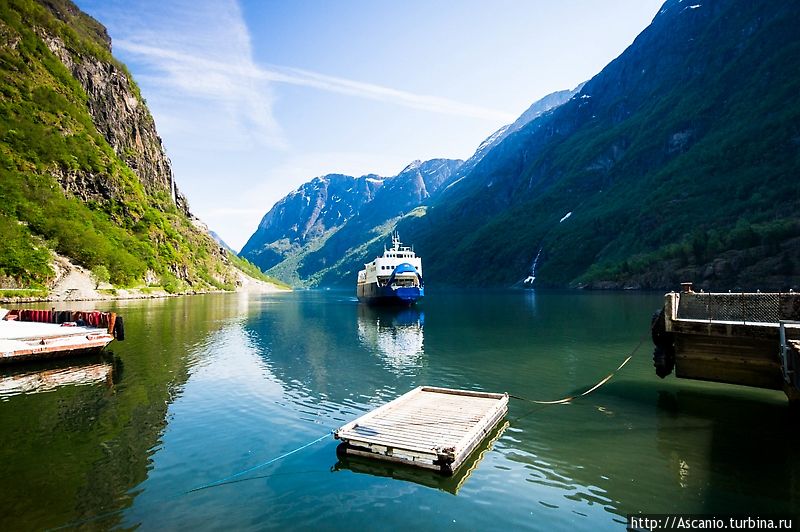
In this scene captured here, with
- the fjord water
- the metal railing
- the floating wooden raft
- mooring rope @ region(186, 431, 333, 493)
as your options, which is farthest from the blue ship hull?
mooring rope @ region(186, 431, 333, 493)

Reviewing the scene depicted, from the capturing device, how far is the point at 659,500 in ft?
38.5

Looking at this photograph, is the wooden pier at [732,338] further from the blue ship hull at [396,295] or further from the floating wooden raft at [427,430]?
the blue ship hull at [396,295]

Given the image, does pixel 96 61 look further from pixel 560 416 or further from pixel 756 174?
pixel 756 174

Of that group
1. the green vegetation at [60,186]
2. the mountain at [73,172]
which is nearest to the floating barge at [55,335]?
the mountain at [73,172]

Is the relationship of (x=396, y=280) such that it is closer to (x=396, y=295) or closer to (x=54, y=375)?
(x=396, y=295)

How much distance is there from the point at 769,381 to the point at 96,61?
22729 centimetres

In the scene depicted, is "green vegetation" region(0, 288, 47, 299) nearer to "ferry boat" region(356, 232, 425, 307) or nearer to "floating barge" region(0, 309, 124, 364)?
"floating barge" region(0, 309, 124, 364)

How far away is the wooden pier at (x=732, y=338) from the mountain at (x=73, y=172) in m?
111

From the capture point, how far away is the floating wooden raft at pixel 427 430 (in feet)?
44.1

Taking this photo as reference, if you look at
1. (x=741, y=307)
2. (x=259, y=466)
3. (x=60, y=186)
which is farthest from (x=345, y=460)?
(x=60, y=186)

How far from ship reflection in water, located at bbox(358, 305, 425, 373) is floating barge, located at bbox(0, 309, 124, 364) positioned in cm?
2147

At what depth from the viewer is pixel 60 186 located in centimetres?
12138

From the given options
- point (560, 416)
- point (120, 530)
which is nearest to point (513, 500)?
point (560, 416)

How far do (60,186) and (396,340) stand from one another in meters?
125
